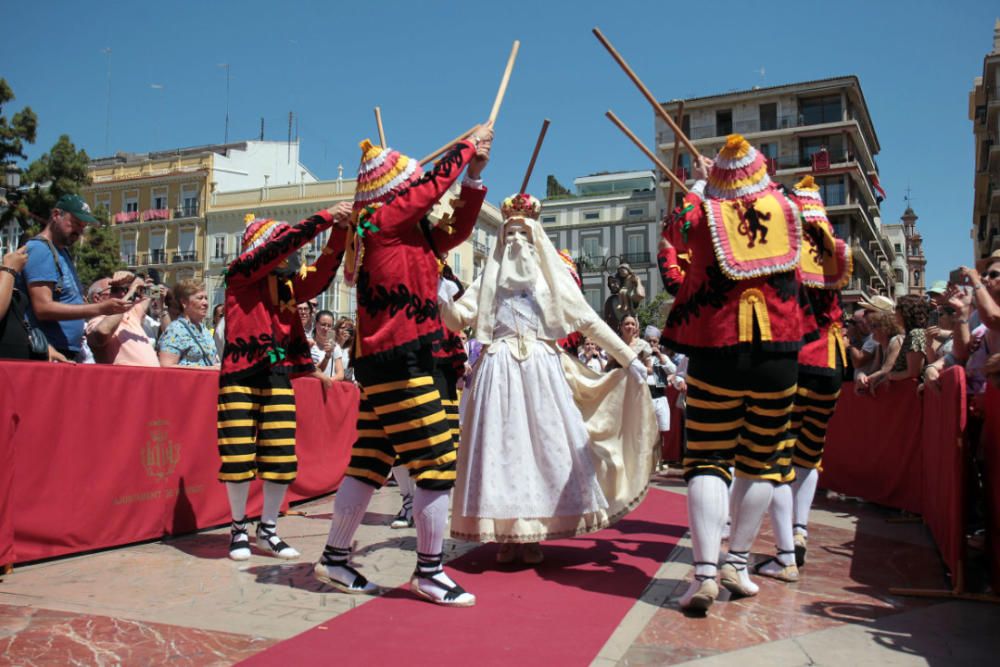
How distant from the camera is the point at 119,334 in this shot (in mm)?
A: 5738

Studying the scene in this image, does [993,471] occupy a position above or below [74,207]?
below

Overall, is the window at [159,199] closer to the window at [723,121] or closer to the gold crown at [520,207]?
the window at [723,121]

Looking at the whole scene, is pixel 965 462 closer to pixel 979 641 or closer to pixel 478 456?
pixel 979 641

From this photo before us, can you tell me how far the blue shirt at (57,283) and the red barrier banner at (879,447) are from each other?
19.9 ft

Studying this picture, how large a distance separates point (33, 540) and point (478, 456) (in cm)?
238

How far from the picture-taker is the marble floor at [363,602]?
9.43 feet

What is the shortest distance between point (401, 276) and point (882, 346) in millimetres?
5145

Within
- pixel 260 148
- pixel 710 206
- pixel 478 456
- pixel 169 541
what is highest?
pixel 260 148

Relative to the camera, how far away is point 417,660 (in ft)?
9.16

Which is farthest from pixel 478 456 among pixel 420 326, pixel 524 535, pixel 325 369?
pixel 325 369

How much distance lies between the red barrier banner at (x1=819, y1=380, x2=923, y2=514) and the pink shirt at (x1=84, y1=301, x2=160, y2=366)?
19.3 feet

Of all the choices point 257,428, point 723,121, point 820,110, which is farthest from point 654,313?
point 257,428

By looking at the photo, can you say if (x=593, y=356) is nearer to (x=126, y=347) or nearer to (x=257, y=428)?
(x=126, y=347)

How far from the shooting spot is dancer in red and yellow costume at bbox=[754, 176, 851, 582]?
418 centimetres
